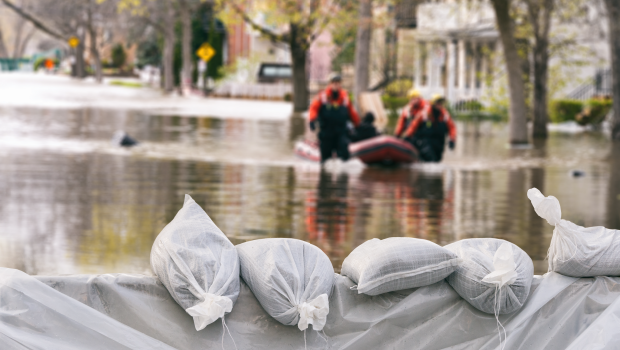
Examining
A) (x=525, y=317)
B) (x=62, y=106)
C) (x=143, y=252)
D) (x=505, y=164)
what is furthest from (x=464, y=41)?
(x=525, y=317)

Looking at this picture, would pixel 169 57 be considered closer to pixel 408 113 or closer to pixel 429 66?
pixel 429 66

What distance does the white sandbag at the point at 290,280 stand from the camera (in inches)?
143

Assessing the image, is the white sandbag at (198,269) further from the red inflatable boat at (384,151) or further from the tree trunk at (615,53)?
the tree trunk at (615,53)

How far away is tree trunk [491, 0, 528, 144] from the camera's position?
2116cm

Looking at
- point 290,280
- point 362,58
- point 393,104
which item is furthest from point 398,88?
point 290,280

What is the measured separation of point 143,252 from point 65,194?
4.00 meters

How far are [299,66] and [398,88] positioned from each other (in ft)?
14.0

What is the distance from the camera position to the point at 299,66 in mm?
38344

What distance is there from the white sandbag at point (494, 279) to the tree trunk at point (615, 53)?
20289 mm

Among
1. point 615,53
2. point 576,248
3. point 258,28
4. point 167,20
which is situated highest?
point 167,20

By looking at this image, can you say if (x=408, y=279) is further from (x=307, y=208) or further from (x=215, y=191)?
(x=215, y=191)

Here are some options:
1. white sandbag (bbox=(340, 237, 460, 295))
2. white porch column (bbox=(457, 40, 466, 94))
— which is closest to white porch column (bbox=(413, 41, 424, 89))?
white porch column (bbox=(457, 40, 466, 94))

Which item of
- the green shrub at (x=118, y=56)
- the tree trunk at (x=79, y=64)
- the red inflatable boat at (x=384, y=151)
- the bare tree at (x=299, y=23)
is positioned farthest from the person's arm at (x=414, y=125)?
the green shrub at (x=118, y=56)

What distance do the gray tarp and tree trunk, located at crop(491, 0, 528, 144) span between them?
57.9 feet
